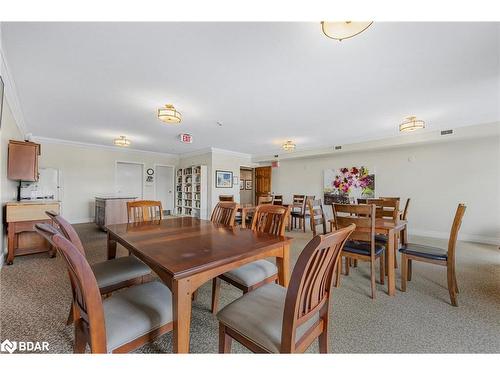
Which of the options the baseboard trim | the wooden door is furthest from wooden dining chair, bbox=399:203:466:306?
the wooden door

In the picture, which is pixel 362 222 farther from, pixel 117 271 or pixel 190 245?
pixel 117 271

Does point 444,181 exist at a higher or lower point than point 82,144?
lower

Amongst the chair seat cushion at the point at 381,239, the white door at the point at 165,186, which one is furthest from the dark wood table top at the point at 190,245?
the white door at the point at 165,186

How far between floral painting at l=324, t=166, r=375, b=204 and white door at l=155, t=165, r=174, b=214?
5.43m

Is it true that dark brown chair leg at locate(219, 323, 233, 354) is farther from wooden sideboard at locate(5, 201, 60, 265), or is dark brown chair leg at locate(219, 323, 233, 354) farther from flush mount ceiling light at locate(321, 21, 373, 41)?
wooden sideboard at locate(5, 201, 60, 265)

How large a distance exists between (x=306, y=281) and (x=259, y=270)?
2.59 feet

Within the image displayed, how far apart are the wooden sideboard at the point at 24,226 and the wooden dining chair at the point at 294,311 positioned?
327 cm

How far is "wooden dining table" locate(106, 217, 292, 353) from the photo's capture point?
996mm

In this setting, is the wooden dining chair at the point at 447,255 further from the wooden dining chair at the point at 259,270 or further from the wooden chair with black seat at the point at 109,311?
the wooden chair with black seat at the point at 109,311

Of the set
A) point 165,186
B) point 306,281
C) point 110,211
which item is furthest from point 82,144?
point 306,281

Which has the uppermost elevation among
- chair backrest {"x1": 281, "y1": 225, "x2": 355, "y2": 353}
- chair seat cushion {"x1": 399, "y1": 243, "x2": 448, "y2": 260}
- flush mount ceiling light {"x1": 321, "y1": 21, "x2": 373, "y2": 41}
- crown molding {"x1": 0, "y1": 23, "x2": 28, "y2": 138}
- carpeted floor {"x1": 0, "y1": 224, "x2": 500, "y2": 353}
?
crown molding {"x1": 0, "y1": 23, "x2": 28, "y2": 138}

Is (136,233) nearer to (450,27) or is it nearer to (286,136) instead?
(450,27)

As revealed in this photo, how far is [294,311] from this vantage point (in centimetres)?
88
